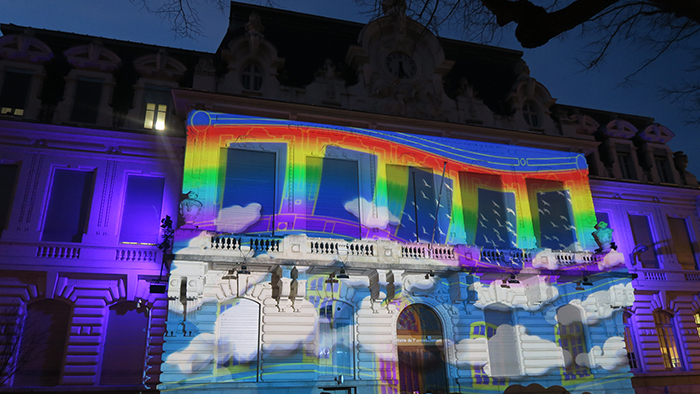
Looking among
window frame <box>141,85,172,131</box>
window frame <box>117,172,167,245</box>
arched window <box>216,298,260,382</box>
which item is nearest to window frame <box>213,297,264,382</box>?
arched window <box>216,298,260,382</box>

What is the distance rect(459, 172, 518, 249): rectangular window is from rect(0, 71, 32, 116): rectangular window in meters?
18.6

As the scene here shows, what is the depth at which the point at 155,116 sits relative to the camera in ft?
70.0

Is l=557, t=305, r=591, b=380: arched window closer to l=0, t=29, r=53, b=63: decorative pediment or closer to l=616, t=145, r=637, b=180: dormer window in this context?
l=616, t=145, r=637, b=180: dormer window

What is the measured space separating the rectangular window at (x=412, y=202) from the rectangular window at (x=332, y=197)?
163 cm

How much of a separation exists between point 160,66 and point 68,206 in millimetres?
7035

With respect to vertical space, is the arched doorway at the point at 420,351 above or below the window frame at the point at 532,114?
below

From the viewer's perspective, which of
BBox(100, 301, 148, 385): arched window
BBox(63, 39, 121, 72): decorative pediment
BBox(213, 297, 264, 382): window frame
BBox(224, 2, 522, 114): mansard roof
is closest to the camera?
BBox(213, 297, 264, 382): window frame

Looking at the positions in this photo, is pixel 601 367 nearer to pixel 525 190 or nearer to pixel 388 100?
pixel 525 190

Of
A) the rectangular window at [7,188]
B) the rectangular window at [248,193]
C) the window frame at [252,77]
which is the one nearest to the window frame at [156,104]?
the window frame at [252,77]

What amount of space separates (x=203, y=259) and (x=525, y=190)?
48.5ft

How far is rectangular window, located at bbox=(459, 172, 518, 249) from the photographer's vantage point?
21859mm

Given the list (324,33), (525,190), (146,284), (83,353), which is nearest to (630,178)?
(525,190)

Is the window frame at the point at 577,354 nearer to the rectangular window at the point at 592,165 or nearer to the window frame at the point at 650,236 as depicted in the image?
the window frame at the point at 650,236

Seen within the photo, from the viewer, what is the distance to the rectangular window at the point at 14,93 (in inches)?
789
